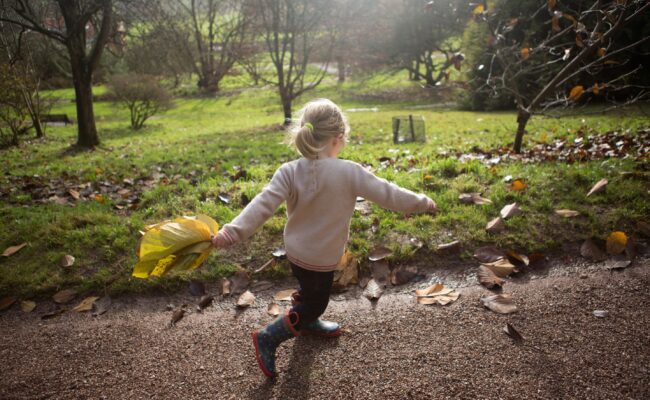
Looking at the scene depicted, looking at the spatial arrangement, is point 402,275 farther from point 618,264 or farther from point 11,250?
point 11,250

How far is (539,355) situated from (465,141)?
20.3ft

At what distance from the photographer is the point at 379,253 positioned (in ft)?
10.8

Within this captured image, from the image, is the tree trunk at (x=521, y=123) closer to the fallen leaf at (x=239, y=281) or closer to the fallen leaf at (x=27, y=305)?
the fallen leaf at (x=239, y=281)

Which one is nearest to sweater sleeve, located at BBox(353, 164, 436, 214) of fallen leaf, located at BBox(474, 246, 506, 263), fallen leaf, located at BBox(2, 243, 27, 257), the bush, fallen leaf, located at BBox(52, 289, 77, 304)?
fallen leaf, located at BBox(474, 246, 506, 263)

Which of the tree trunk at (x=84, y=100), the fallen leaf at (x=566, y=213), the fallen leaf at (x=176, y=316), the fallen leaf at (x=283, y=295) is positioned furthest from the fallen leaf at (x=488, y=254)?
the tree trunk at (x=84, y=100)

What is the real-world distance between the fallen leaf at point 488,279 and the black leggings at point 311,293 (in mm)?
1224

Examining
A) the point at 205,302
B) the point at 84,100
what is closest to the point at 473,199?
the point at 205,302

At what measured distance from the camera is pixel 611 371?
79.4 inches

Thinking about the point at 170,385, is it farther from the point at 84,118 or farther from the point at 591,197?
the point at 84,118

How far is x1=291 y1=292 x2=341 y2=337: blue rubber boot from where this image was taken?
2496mm

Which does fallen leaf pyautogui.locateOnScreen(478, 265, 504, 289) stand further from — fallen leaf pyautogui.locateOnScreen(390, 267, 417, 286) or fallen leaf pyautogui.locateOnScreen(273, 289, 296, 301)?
fallen leaf pyautogui.locateOnScreen(273, 289, 296, 301)

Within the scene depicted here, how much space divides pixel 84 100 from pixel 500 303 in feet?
33.5

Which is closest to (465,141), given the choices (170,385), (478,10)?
(478,10)

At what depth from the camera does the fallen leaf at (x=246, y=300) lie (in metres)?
2.88
